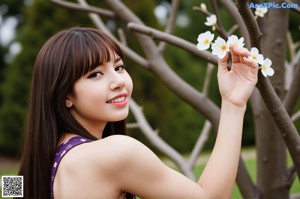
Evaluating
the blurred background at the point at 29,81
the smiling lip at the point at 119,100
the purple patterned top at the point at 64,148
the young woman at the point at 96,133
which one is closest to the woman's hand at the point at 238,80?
the young woman at the point at 96,133

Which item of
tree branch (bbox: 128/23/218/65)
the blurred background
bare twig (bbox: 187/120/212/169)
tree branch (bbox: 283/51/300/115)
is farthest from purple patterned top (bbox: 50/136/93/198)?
the blurred background

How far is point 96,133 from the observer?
1168mm

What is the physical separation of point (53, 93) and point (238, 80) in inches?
15.8

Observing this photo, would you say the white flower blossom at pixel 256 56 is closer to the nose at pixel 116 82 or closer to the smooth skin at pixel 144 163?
the smooth skin at pixel 144 163

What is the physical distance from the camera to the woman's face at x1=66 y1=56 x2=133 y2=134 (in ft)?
3.47

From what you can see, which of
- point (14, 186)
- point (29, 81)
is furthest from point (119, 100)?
point (29, 81)

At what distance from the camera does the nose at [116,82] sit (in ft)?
3.48

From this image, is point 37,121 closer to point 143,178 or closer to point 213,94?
point 143,178

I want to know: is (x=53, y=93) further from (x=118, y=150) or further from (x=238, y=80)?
(x=238, y=80)

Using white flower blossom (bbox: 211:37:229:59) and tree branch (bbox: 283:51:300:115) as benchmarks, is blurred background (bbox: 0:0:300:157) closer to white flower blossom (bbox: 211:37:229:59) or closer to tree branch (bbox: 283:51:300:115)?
tree branch (bbox: 283:51:300:115)

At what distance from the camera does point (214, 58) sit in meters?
1.34

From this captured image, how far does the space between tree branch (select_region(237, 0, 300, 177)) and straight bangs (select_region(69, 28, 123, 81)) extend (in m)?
0.30

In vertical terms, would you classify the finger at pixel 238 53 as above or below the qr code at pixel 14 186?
above

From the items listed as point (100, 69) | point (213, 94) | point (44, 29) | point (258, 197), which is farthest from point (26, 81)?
point (100, 69)
